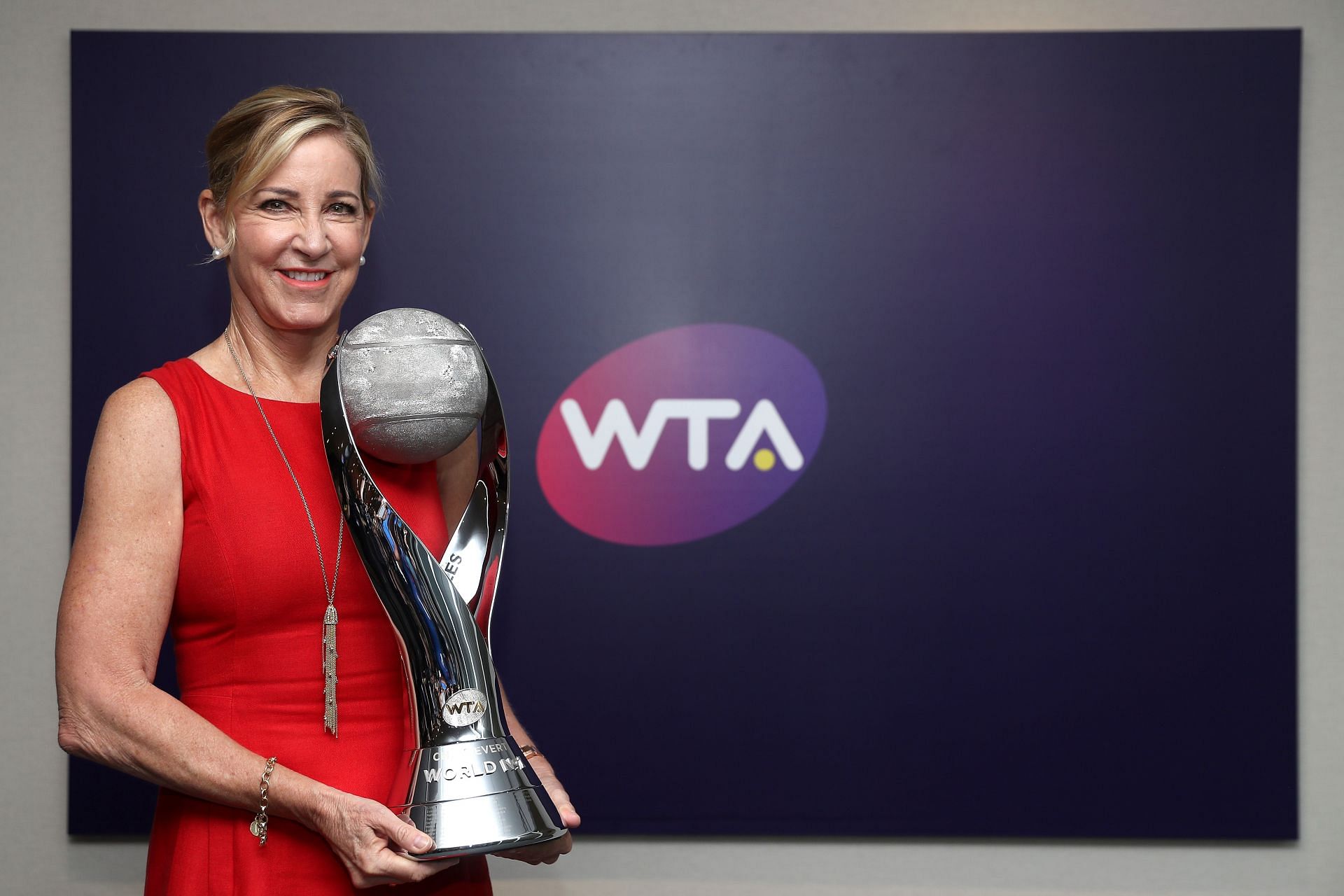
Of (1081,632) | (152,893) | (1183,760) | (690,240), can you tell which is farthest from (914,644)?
(152,893)

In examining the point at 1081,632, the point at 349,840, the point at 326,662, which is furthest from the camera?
the point at 1081,632

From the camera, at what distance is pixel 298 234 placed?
1187 millimetres

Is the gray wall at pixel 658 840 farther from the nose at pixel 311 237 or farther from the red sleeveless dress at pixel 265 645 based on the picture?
the nose at pixel 311 237

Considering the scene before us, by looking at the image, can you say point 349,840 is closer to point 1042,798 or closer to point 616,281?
point 616,281

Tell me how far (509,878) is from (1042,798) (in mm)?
1063

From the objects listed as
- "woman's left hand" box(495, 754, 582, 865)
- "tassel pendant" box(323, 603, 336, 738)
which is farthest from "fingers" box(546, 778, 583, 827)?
"tassel pendant" box(323, 603, 336, 738)

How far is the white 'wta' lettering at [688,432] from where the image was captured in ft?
6.53

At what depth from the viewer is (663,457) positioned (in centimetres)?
199

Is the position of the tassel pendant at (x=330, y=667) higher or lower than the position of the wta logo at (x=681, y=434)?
lower

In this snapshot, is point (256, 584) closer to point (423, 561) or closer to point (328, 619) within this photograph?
point (328, 619)

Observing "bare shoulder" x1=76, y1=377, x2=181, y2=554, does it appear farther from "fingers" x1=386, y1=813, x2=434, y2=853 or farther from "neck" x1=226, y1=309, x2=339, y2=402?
"fingers" x1=386, y1=813, x2=434, y2=853

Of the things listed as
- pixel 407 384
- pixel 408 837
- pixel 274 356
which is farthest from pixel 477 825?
pixel 274 356

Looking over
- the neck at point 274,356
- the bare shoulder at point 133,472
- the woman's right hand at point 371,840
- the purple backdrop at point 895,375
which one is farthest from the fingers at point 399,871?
the purple backdrop at point 895,375

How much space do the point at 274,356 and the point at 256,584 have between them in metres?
0.30
